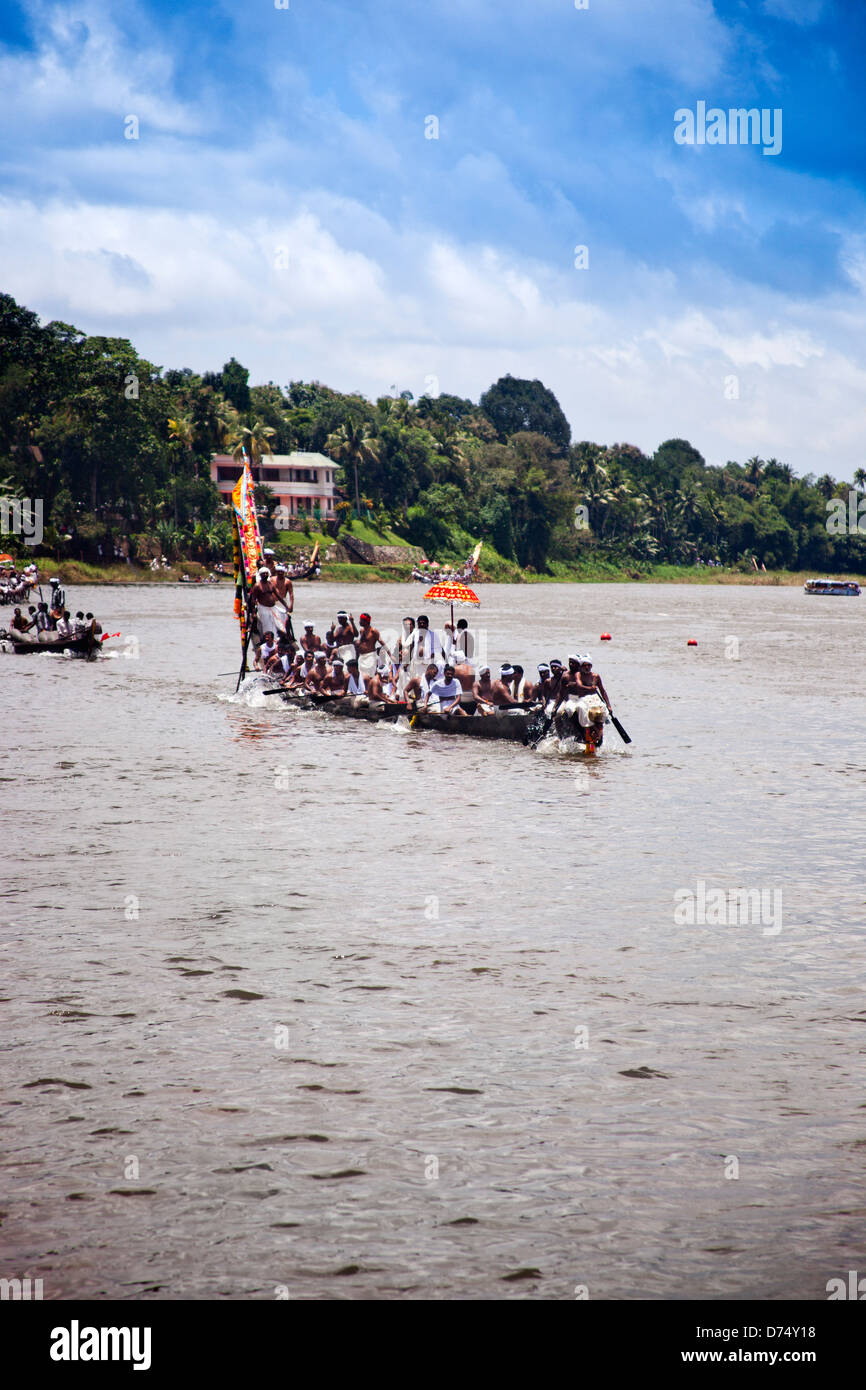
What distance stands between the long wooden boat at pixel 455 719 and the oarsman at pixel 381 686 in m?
0.19

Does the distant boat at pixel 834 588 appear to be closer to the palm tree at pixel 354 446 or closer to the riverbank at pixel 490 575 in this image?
the riverbank at pixel 490 575

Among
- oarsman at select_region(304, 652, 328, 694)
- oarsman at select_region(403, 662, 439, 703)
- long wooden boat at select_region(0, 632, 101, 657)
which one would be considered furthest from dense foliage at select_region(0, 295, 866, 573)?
oarsman at select_region(403, 662, 439, 703)

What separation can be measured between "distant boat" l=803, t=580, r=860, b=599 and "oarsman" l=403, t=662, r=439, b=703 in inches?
3576

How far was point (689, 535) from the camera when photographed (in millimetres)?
142625

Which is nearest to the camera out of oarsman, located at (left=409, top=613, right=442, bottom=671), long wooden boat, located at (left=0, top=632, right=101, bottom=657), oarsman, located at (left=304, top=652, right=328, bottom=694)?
oarsman, located at (left=409, top=613, right=442, bottom=671)

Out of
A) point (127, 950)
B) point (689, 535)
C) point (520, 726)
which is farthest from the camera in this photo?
point (689, 535)

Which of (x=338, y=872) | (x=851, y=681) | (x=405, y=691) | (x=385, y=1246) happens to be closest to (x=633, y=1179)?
(x=385, y=1246)

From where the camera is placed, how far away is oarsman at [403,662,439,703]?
2455 cm

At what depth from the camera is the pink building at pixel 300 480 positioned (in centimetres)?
10700

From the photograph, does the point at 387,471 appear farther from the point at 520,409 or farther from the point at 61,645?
the point at 61,645

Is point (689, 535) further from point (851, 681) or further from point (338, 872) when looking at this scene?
point (338, 872)

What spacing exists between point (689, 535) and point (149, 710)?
122m

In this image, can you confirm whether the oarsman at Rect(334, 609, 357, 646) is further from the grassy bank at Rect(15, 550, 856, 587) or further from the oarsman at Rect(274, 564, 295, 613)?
the grassy bank at Rect(15, 550, 856, 587)

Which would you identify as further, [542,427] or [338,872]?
[542,427]
